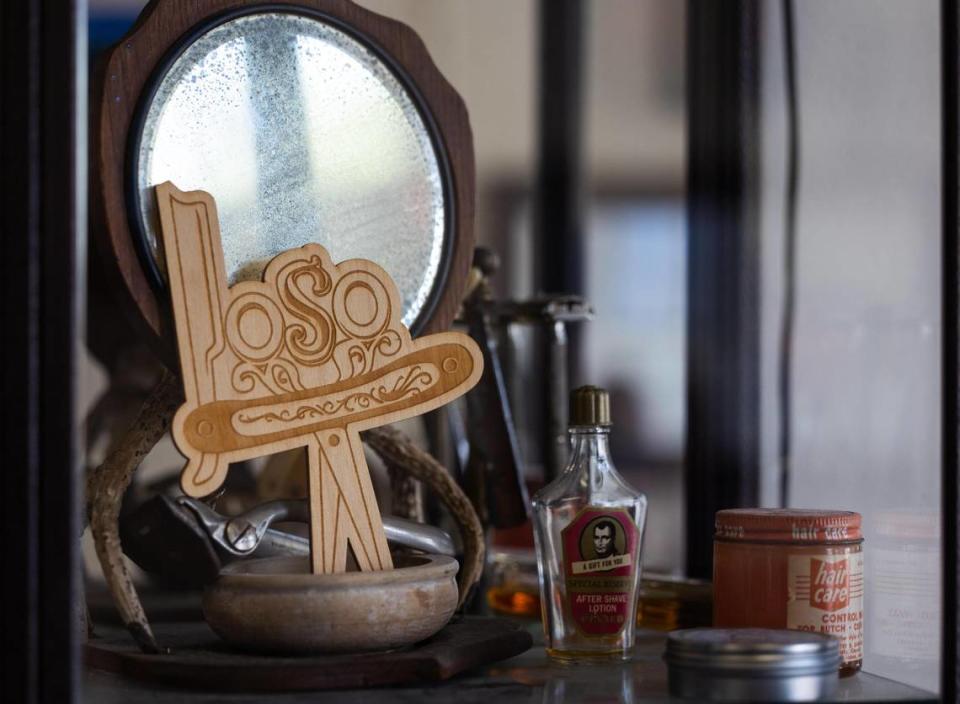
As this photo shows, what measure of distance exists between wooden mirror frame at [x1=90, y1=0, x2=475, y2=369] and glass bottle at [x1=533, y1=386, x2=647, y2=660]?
107 millimetres

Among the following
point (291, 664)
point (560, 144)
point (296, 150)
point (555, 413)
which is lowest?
point (291, 664)

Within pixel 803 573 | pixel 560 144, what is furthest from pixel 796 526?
pixel 560 144

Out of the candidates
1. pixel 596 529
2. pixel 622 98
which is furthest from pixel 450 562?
pixel 622 98

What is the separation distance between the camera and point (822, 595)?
57 cm

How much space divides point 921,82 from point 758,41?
Result: 0.16 metres

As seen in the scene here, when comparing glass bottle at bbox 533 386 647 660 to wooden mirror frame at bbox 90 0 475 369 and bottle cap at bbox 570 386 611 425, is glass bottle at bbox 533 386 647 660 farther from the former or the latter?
wooden mirror frame at bbox 90 0 475 369

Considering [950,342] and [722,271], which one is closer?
[950,342]

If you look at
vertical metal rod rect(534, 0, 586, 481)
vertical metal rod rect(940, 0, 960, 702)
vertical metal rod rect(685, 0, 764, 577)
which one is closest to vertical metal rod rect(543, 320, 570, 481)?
vertical metal rod rect(685, 0, 764, 577)

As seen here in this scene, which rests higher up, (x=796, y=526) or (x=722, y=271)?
(x=722, y=271)

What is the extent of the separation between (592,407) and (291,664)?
7.6 inches
